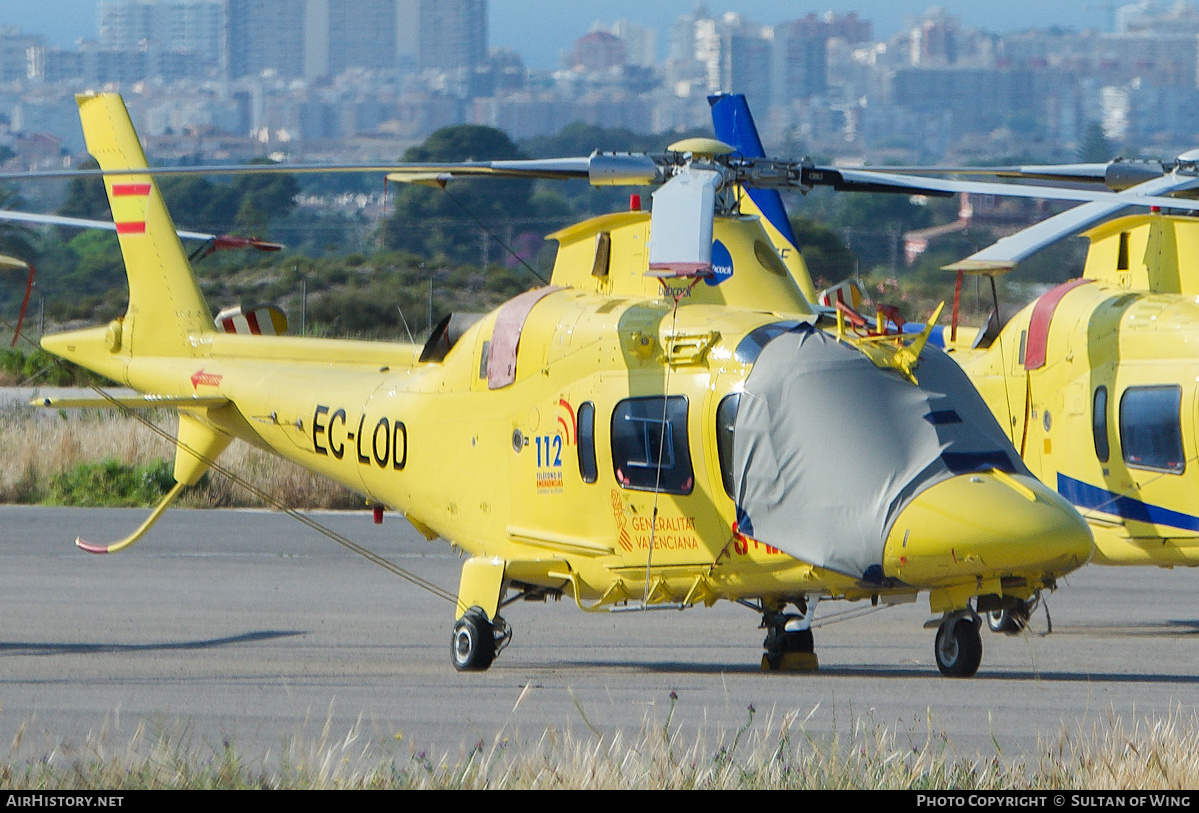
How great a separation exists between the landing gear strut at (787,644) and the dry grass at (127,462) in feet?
34.2

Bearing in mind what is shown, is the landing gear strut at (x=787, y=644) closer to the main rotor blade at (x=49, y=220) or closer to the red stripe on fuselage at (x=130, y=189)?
the main rotor blade at (x=49, y=220)

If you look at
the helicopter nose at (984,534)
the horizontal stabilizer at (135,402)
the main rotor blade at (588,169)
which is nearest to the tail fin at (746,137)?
the horizontal stabilizer at (135,402)

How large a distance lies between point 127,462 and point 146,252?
8423 mm

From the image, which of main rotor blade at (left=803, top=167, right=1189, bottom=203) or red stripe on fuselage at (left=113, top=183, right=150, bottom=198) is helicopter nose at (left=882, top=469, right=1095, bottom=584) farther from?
red stripe on fuselage at (left=113, top=183, right=150, bottom=198)

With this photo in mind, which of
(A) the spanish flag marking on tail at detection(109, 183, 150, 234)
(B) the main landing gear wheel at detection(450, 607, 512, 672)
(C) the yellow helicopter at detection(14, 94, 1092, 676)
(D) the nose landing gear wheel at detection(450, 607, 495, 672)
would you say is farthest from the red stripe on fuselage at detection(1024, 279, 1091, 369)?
(A) the spanish flag marking on tail at detection(109, 183, 150, 234)

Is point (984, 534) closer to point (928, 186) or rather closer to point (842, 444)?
point (842, 444)

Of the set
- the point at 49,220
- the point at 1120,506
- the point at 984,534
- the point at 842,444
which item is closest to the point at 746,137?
the point at 1120,506

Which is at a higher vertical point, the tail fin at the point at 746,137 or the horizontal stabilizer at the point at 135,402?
the tail fin at the point at 746,137

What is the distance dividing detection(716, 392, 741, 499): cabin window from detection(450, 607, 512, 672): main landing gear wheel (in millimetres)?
1852

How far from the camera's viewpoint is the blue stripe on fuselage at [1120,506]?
1206 centimetres

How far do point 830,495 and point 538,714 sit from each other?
7.07 feet

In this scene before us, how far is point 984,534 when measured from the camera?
8859 mm

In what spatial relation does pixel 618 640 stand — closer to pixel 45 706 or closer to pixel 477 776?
pixel 45 706
